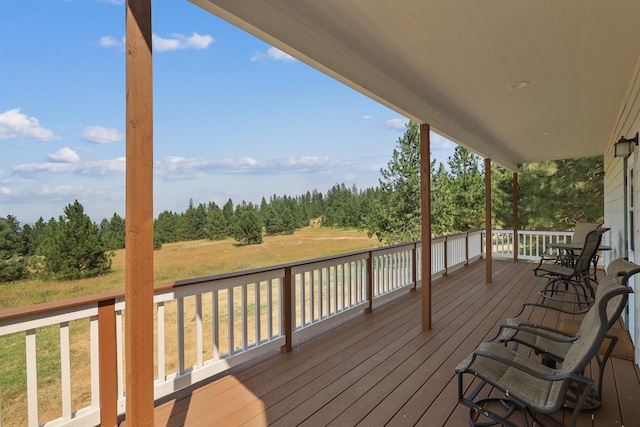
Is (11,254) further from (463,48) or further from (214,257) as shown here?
(463,48)

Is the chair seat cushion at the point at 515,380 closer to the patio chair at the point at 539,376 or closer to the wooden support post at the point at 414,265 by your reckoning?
the patio chair at the point at 539,376

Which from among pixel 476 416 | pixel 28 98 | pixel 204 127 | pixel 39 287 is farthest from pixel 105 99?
pixel 476 416

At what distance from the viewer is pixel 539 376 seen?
177 cm

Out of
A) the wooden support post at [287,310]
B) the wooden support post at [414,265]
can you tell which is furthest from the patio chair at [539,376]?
the wooden support post at [414,265]

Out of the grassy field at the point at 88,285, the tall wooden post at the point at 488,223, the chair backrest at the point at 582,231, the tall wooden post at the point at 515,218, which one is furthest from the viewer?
the tall wooden post at the point at 515,218

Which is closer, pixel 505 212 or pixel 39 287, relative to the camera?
pixel 39 287

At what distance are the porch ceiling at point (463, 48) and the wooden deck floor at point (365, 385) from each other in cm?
247

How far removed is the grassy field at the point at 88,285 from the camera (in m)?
5.92

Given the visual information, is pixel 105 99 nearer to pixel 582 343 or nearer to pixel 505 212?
pixel 505 212

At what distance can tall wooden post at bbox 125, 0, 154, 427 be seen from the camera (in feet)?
5.02

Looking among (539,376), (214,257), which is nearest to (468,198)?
(214,257)

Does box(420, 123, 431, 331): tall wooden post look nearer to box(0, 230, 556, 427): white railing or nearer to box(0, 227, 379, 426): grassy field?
box(0, 230, 556, 427): white railing

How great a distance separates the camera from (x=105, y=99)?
21.9 meters

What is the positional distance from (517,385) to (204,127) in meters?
28.8
